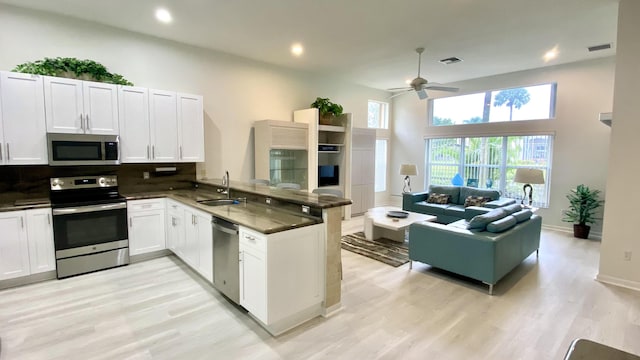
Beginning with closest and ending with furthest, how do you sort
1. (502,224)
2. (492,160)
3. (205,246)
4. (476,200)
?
(205,246), (502,224), (476,200), (492,160)

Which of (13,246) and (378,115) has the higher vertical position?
(378,115)

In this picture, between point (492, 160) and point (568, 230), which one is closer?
point (568, 230)

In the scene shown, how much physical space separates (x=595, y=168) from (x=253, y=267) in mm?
6613

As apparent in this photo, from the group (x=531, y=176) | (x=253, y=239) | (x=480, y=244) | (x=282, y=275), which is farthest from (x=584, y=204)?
(x=253, y=239)

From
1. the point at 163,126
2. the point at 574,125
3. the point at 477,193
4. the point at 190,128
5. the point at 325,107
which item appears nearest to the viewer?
the point at 163,126

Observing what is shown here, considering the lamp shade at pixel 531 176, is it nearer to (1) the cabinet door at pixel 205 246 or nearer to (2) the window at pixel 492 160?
(2) the window at pixel 492 160

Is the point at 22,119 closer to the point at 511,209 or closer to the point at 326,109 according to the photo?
the point at 326,109

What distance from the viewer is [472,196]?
6.31 m

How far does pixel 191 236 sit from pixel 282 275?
5.47ft

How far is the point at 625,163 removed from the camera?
3.57 m

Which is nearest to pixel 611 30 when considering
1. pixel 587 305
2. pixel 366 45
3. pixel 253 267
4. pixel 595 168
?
pixel 595 168

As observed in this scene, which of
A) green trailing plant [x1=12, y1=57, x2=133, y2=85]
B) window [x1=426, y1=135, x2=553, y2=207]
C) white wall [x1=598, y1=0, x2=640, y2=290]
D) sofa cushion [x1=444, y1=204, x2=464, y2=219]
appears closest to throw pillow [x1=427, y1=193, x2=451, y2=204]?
sofa cushion [x1=444, y1=204, x2=464, y2=219]

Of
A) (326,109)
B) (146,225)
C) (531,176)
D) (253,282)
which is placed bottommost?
(253,282)

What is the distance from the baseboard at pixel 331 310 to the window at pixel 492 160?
5469 mm
